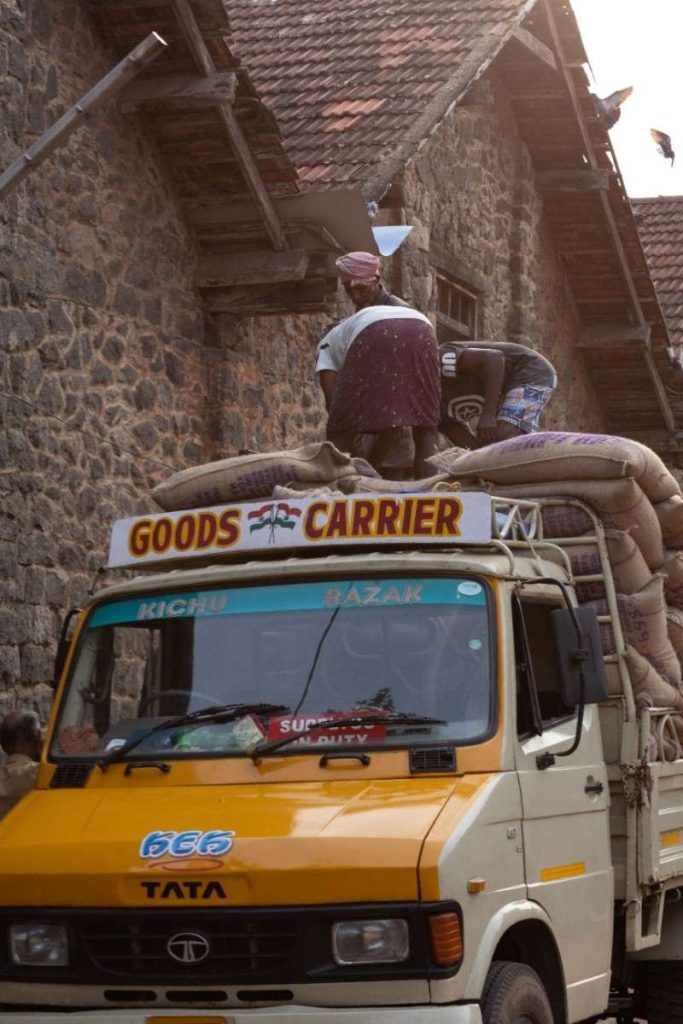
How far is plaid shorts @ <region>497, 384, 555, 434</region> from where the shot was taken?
422 inches

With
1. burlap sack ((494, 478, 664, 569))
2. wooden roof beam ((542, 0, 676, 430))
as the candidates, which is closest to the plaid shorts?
burlap sack ((494, 478, 664, 569))

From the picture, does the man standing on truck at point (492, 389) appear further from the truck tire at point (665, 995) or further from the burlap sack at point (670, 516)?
the truck tire at point (665, 995)

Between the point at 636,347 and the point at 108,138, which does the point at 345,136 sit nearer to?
the point at 108,138

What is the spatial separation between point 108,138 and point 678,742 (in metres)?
5.87

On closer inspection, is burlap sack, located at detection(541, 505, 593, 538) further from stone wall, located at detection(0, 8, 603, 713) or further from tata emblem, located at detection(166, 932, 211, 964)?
stone wall, located at detection(0, 8, 603, 713)

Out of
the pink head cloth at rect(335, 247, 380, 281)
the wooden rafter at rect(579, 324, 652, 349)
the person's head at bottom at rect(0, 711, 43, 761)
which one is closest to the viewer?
the person's head at bottom at rect(0, 711, 43, 761)

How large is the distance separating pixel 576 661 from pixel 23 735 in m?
2.85

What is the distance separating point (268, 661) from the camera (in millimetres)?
6328

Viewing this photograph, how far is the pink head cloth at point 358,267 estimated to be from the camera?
10.9 meters

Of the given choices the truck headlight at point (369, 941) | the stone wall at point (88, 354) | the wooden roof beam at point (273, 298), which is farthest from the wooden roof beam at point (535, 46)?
the truck headlight at point (369, 941)

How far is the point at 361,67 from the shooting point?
50.1ft

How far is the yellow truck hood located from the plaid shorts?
5.09 m

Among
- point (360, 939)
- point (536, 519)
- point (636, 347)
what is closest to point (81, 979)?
point (360, 939)

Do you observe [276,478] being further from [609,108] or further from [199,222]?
[609,108]
